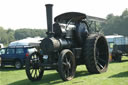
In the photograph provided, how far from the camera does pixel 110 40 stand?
2625 cm

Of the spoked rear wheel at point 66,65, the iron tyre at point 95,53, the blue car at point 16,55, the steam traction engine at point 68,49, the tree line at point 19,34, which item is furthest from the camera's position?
the tree line at point 19,34

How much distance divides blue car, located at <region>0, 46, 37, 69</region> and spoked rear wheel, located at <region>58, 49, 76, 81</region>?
7.06m

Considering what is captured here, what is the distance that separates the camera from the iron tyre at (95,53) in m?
10.2

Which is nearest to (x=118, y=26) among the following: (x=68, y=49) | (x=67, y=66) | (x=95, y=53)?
(x=95, y=53)

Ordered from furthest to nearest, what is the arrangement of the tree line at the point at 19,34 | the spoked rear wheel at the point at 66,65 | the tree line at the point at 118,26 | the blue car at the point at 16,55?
the tree line at the point at 19,34, the tree line at the point at 118,26, the blue car at the point at 16,55, the spoked rear wheel at the point at 66,65

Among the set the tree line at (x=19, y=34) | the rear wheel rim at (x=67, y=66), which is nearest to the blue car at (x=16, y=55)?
the rear wheel rim at (x=67, y=66)

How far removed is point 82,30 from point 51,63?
2596 millimetres

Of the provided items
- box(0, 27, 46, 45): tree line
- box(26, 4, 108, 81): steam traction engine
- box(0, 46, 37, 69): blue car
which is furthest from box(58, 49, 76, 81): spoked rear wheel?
box(0, 27, 46, 45): tree line

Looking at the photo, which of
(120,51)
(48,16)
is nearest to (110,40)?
(120,51)

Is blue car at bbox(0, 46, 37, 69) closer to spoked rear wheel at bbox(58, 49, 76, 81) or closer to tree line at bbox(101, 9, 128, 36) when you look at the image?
spoked rear wheel at bbox(58, 49, 76, 81)

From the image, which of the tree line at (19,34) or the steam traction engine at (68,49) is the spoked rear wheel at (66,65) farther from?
the tree line at (19,34)

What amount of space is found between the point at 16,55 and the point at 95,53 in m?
7.43

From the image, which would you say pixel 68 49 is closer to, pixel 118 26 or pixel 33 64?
pixel 33 64

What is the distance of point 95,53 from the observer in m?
10.6
